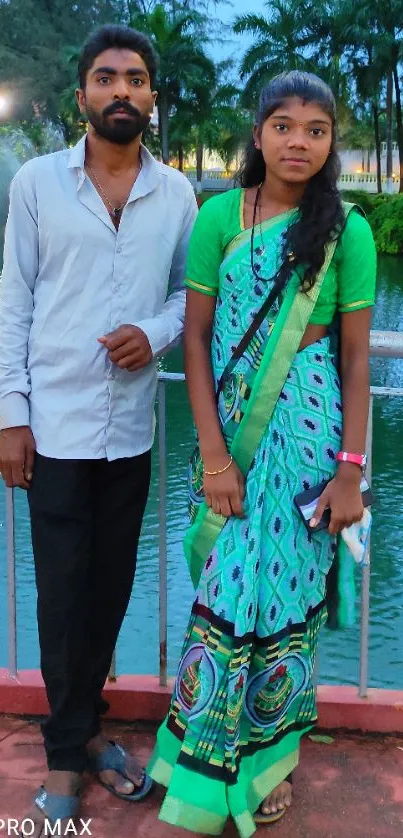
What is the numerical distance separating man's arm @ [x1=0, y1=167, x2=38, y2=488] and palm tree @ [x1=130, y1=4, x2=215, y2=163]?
2613cm

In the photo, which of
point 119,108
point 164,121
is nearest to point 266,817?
point 119,108

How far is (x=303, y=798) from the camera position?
200cm

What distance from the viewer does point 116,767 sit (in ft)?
6.69

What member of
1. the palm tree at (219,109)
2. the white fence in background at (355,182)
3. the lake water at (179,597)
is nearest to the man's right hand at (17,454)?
the lake water at (179,597)

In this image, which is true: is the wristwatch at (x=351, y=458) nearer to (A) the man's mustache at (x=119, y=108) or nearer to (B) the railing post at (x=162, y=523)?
(B) the railing post at (x=162, y=523)

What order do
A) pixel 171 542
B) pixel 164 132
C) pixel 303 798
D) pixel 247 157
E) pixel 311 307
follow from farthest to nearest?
pixel 164 132 → pixel 171 542 → pixel 303 798 → pixel 247 157 → pixel 311 307

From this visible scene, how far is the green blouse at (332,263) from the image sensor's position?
1729mm

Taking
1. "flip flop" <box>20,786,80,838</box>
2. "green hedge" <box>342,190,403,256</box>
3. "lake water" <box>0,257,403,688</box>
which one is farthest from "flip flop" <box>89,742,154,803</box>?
"green hedge" <box>342,190,403,256</box>

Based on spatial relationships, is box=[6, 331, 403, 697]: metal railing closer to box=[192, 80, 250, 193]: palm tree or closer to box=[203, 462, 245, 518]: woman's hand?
box=[203, 462, 245, 518]: woman's hand

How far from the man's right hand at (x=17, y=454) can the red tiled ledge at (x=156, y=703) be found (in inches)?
28.1

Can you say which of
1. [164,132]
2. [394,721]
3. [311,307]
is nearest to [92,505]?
[311,307]

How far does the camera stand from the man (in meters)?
1.81

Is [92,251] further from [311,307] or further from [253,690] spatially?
[253,690]

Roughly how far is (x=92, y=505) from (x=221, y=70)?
32.9 metres
